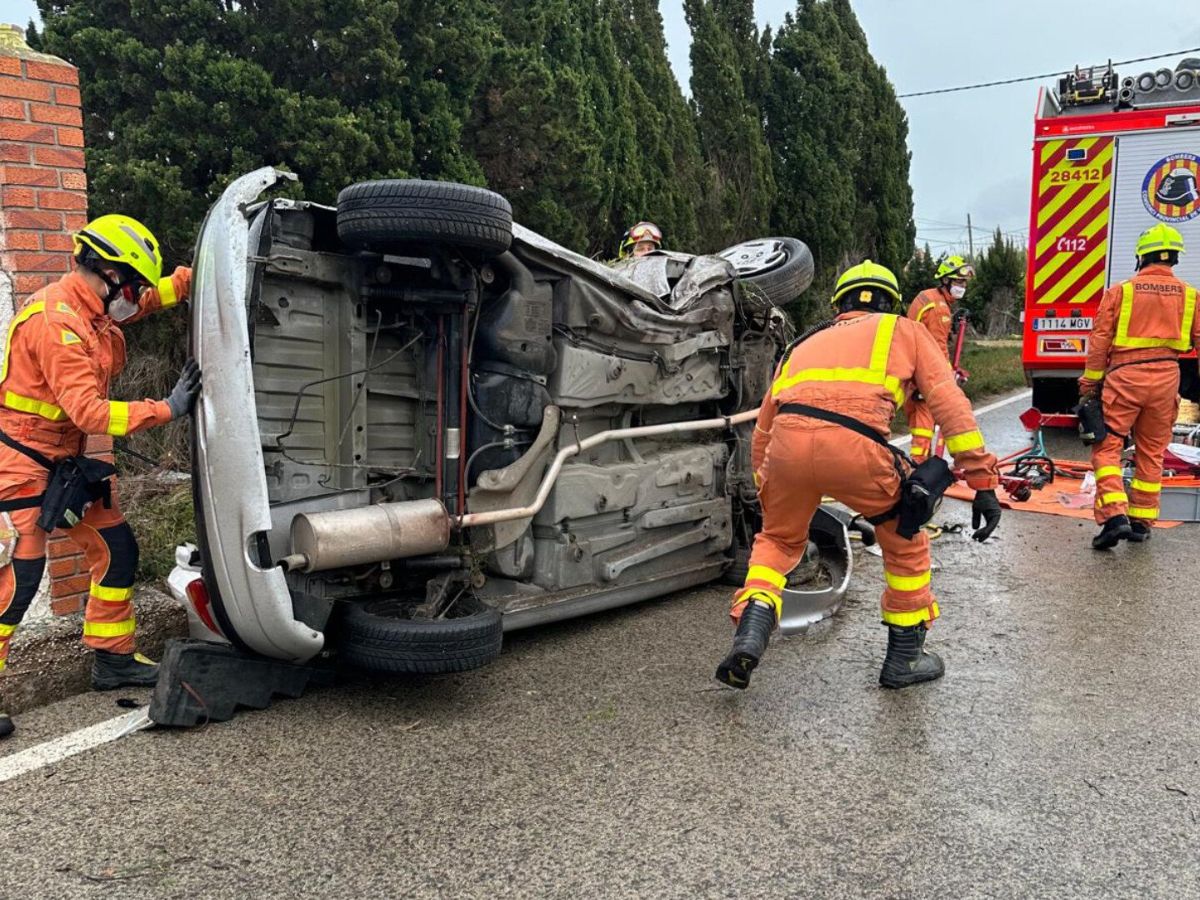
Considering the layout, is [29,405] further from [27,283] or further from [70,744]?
[70,744]

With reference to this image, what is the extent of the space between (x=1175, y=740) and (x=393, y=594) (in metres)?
2.65

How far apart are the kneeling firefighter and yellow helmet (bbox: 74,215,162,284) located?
2292 millimetres

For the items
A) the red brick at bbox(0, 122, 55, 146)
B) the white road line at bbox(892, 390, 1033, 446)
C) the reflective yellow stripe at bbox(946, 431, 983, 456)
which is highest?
the red brick at bbox(0, 122, 55, 146)

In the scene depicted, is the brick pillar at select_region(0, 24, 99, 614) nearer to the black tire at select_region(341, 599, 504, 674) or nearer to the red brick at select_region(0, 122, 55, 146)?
the red brick at select_region(0, 122, 55, 146)

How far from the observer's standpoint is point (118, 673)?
355 cm

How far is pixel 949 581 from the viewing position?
199 inches

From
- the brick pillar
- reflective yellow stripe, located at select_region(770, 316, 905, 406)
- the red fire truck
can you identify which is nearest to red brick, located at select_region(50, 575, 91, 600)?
the brick pillar

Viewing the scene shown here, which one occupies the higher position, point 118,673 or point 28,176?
point 28,176

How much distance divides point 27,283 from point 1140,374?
5663mm

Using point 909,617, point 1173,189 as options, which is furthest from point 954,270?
point 909,617

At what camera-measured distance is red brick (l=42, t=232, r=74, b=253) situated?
12.0 ft

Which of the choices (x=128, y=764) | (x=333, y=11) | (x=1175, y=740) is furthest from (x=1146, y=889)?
(x=333, y=11)

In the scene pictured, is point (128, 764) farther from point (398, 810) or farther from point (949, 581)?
point (949, 581)

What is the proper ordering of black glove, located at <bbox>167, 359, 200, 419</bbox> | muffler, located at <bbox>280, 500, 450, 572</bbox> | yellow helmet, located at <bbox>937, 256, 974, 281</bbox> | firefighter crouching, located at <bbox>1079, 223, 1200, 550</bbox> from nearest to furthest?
1. black glove, located at <bbox>167, 359, 200, 419</bbox>
2. muffler, located at <bbox>280, 500, 450, 572</bbox>
3. firefighter crouching, located at <bbox>1079, 223, 1200, 550</bbox>
4. yellow helmet, located at <bbox>937, 256, 974, 281</bbox>
